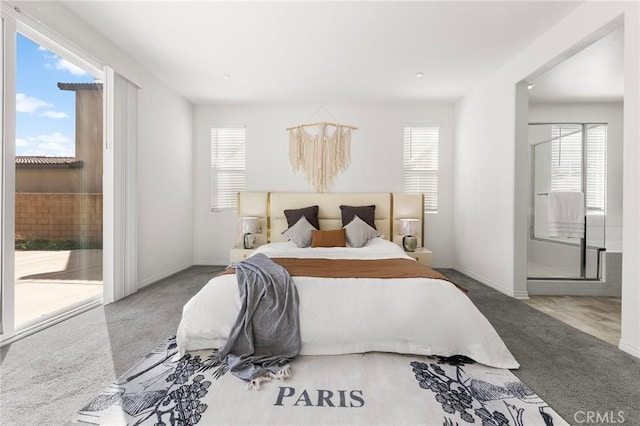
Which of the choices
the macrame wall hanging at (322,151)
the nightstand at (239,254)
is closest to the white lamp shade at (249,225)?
the nightstand at (239,254)

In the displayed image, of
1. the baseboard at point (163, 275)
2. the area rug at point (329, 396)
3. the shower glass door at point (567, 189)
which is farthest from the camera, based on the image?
the baseboard at point (163, 275)

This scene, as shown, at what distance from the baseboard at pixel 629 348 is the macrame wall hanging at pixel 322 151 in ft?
12.8

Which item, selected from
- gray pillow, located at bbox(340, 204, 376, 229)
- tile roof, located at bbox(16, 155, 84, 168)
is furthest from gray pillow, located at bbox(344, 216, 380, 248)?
tile roof, located at bbox(16, 155, 84, 168)

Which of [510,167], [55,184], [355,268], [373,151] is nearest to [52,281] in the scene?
[55,184]

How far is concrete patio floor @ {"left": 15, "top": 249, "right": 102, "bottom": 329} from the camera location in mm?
2703

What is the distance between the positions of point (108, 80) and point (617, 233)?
707 centimetres

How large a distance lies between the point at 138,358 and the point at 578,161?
5.56 metres

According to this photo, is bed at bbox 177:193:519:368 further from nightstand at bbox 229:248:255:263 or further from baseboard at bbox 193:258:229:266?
baseboard at bbox 193:258:229:266

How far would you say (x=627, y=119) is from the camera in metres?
2.40

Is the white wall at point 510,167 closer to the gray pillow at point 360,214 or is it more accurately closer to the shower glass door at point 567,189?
the shower glass door at point 567,189

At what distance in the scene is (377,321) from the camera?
2217 mm

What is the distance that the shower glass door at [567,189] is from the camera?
13.1ft

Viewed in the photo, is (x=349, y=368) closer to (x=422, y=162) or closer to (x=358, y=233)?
(x=358, y=233)

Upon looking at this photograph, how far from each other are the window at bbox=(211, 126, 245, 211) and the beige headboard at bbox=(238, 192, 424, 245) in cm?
66
